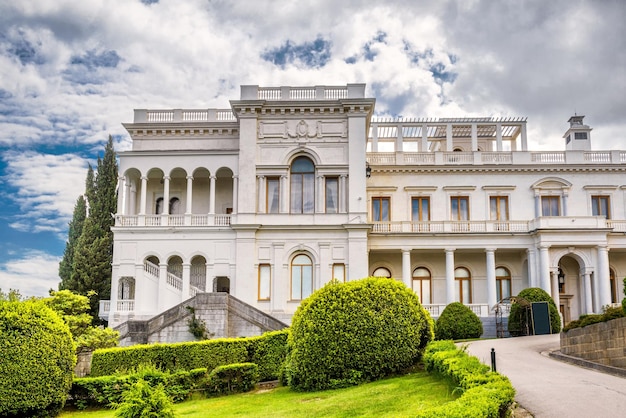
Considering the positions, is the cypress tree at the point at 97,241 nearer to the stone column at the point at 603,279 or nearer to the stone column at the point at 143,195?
the stone column at the point at 143,195

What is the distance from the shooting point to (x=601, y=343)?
60.5 ft

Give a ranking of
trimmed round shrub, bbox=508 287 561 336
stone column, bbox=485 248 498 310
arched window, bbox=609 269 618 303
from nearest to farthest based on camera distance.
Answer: trimmed round shrub, bbox=508 287 561 336
stone column, bbox=485 248 498 310
arched window, bbox=609 269 618 303

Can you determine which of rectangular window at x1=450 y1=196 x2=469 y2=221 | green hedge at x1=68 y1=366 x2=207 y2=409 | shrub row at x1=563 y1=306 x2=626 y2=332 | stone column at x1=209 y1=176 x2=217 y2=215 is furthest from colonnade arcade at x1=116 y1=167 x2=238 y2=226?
shrub row at x1=563 y1=306 x2=626 y2=332

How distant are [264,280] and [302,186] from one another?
6209mm

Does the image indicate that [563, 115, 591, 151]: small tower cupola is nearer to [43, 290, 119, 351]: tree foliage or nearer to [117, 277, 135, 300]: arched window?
[117, 277, 135, 300]: arched window

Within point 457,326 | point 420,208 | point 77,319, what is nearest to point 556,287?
point 457,326

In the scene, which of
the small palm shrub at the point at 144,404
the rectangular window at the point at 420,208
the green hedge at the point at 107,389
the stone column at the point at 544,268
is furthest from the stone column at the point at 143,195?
the small palm shrub at the point at 144,404

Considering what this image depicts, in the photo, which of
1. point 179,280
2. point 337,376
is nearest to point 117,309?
point 179,280

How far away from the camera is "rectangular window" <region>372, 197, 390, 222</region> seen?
147ft

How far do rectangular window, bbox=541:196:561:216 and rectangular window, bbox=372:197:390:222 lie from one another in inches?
422

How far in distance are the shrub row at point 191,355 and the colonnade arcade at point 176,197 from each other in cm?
1558

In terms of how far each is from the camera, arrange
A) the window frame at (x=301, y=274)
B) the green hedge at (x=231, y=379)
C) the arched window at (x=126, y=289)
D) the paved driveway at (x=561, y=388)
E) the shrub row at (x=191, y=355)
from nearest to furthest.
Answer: the paved driveway at (x=561, y=388) < the green hedge at (x=231, y=379) < the shrub row at (x=191, y=355) < the window frame at (x=301, y=274) < the arched window at (x=126, y=289)

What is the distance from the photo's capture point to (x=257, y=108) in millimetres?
39219

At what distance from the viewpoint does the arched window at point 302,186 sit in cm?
3922
